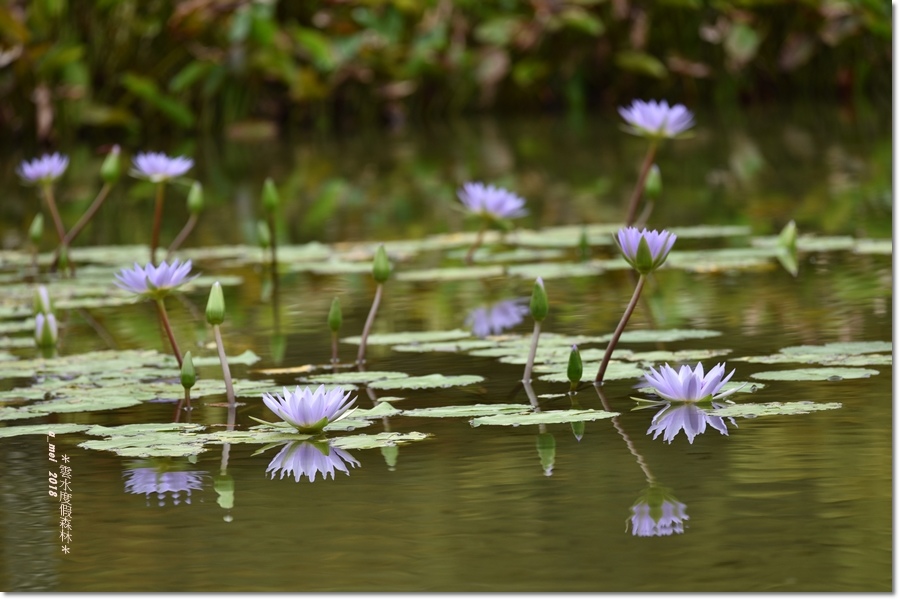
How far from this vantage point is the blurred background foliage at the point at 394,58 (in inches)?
302

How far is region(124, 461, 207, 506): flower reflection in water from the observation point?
1.57m

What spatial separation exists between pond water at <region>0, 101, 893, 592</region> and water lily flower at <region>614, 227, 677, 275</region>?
16 centimetres

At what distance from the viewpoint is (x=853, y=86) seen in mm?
8945

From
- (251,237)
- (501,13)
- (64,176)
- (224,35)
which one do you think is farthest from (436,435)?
(501,13)

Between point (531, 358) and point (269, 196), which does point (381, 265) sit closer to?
point (531, 358)

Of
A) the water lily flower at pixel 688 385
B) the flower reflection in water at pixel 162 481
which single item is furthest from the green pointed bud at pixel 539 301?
the flower reflection in water at pixel 162 481

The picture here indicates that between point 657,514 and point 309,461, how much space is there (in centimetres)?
42

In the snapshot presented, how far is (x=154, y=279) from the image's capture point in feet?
6.67

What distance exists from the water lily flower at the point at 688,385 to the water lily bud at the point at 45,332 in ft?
3.33

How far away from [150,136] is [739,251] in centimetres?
523

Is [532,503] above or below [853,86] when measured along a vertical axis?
below

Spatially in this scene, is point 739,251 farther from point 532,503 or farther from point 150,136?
point 150,136

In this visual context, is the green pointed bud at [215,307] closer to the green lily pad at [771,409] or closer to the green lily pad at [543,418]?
the green lily pad at [543,418]

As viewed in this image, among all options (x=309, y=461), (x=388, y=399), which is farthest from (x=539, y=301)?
(x=309, y=461)
